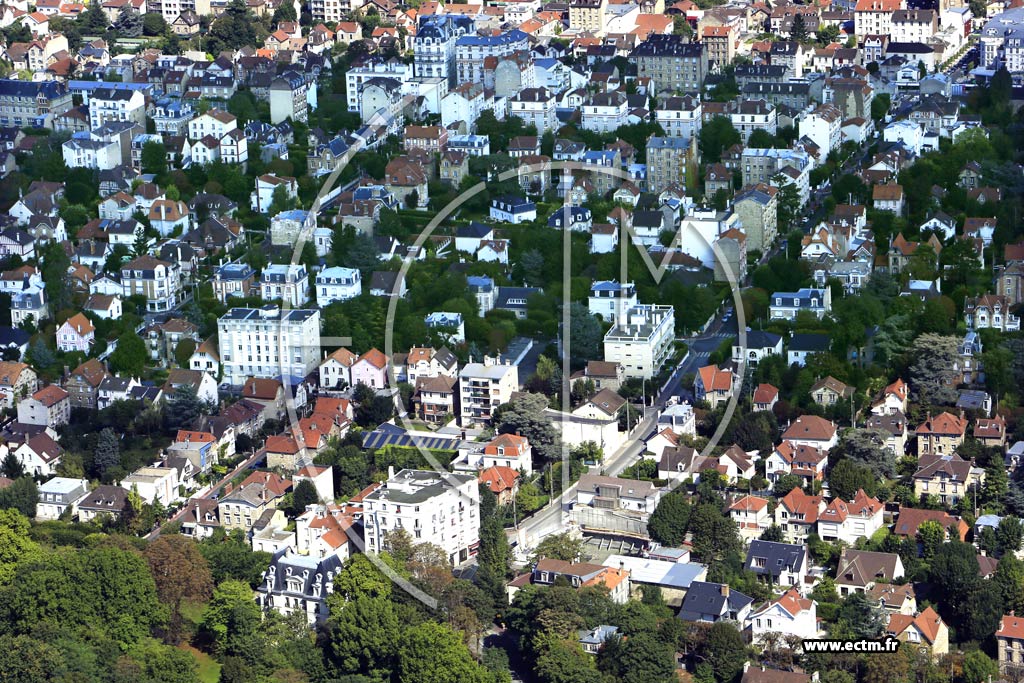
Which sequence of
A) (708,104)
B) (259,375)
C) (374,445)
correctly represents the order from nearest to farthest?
(374,445), (259,375), (708,104)

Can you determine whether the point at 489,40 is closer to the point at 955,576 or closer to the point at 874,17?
the point at 874,17

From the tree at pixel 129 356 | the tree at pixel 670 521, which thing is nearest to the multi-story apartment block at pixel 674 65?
the tree at pixel 129 356

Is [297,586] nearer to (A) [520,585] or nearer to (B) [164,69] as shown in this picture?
(A) [520,585]

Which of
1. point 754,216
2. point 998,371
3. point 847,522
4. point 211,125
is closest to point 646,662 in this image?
point 847,522

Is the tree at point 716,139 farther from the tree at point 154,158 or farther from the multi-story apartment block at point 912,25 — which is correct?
the tree at point 154,158

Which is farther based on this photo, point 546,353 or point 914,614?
point 546,353

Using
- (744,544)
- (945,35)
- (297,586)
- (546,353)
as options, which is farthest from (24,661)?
(945,35)
